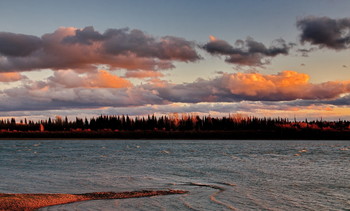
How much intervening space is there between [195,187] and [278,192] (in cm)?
706

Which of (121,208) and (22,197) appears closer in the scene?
(121,208)

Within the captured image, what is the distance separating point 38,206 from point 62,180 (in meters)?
16.2

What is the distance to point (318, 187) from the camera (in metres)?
34.1

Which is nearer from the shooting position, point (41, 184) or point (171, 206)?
point (171, 206)

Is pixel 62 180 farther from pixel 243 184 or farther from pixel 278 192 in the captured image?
pixel 278 192

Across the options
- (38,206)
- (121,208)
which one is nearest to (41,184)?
(38,206)

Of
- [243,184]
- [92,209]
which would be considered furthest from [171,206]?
[243,184]

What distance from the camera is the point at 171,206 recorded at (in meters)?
23.2

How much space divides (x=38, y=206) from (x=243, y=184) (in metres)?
20.2

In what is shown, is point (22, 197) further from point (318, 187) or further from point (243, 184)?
point (318, 187)

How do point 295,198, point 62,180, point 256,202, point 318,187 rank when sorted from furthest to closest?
point 62,180
point 318,187
point 295,198
point 256,202

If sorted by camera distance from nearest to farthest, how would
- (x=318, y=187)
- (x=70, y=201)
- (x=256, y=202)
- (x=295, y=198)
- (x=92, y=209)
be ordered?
(x=92, y=209), (x=70, y=201), (x=256, y=202), (x=295, y=198), (x=318, y=187)

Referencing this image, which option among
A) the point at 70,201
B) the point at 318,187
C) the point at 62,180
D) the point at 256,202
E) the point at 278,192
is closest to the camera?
the point at 70,201

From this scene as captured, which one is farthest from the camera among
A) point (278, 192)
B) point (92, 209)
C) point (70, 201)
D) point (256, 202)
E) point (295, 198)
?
point (278, 192)
